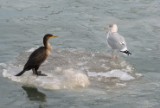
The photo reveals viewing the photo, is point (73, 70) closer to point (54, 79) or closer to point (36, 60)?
point (54, 79)

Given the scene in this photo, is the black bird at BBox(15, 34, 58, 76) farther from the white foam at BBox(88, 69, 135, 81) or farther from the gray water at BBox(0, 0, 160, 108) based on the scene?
the white foam at BBox(88, 69, 135, 81)

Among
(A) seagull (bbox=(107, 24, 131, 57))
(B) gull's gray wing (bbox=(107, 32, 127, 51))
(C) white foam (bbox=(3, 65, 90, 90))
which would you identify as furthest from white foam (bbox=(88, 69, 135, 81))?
(B) gull's gray wing (bbox=(107, 32, 127, 51))

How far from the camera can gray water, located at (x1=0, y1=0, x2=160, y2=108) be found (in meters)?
8.89

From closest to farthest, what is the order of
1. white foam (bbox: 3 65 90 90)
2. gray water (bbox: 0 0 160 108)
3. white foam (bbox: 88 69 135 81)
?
1. gray water (bbox: 0 0 160 108)
2. white foam (bbox: 3 65 90 90)
3. white foam (bbox: 88 69 135 81)

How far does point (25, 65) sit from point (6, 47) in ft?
6.86

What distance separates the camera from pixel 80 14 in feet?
48.5

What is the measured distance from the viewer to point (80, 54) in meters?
11.4

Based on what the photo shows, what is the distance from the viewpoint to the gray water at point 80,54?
8891mm

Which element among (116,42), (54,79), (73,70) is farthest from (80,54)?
(54,79)

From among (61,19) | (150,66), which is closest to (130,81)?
(150,66)

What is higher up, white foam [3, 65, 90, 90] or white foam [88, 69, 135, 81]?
white foam [88, 69, 135, 81]

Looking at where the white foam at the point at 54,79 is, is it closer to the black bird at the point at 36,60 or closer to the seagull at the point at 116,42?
the black bird at the point at 36,60

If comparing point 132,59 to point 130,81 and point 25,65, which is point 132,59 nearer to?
point 130,81

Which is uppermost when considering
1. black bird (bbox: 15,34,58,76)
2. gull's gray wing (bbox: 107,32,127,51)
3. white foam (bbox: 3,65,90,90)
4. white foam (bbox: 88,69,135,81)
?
gull's gray wing (bbox: 107,32,127,51)
